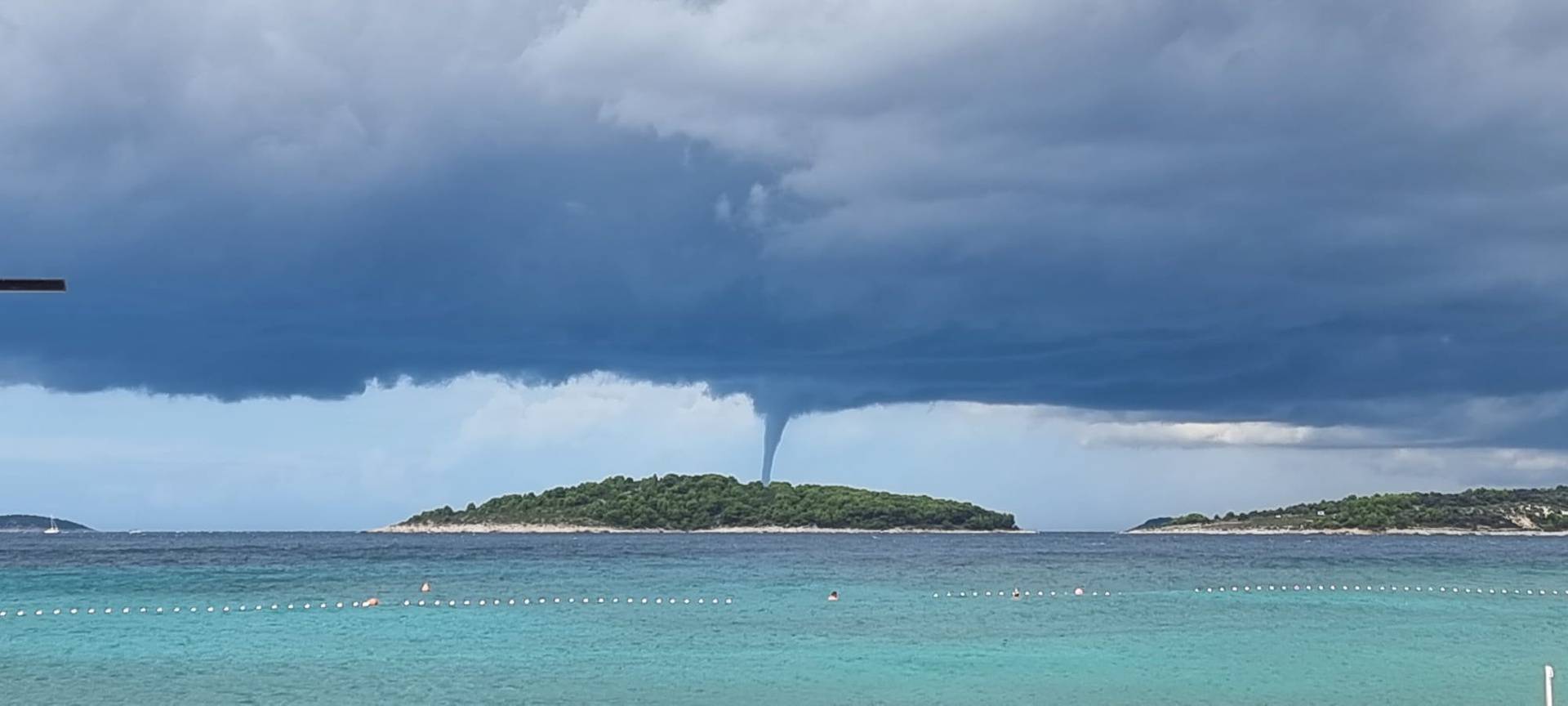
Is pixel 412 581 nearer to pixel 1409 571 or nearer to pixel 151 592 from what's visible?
pixel 151 592

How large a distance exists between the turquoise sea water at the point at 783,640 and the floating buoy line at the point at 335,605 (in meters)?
0.53

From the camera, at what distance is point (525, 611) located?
63594 mm

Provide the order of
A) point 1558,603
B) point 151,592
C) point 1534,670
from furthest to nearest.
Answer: point 151,592 → point 1558,603 → point 1534,670

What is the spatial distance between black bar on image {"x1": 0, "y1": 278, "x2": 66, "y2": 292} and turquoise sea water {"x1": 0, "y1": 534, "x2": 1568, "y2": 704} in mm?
14857

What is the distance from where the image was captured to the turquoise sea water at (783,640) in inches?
1513

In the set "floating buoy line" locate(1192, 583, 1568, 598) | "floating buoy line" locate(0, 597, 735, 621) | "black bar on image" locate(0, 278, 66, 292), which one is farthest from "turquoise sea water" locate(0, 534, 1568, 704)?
"black bar on image" locate(0, 278, 66, 292)

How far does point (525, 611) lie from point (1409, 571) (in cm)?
6322

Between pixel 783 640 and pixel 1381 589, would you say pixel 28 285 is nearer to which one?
pixel 783 640

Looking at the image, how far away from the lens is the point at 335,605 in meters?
65.8

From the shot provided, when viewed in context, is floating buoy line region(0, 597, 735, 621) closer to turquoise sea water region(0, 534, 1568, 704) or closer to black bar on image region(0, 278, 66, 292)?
turquoise sea water region(0, 534, 1568, 704)

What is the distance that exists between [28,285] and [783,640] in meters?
29.9

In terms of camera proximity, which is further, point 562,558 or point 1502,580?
point 562,558

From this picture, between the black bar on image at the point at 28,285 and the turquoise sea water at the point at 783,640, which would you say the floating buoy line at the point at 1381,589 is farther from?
the black bar on image at the point at 28,285

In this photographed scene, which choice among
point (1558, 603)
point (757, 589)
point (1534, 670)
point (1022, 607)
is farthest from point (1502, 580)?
point (1534, 670)
